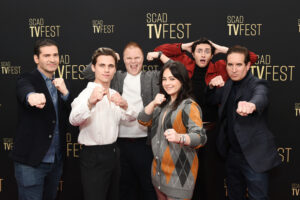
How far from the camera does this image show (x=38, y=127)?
6.66ft

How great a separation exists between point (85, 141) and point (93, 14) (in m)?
1.50

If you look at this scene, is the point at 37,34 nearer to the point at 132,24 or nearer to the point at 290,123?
the point at 132,24

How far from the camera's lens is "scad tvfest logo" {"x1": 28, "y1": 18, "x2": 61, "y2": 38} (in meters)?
A: 2.84

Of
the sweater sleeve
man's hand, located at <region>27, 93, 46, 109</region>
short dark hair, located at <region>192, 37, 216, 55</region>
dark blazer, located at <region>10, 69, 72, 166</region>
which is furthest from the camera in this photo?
short dark hair, located at <region>192, 37, 216, 55</region>

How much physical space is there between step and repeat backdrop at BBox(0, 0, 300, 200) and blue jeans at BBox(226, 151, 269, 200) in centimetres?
60

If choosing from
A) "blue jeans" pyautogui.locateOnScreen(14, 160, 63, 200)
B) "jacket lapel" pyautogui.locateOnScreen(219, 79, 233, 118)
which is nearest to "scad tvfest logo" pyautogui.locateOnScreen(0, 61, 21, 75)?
"blue jeans" pyautogui.locateOnScreen(14, 160, 63, 200)

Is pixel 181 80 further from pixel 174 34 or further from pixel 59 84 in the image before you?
pixel 174 34

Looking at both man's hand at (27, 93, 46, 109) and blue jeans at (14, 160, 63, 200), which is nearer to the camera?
man's hand at (27, 93, 46, 109)

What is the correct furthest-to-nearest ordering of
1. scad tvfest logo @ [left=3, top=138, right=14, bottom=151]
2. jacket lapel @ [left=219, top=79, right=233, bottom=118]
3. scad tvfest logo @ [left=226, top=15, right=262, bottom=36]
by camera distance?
1. scad tvfest logo @ [left=3, top=138, right=14, bottom=151]
2. scad tvfest logo @ [left=226, top=15, right=262, bottom=36]
3. jacket lapel @ [left=219, top=79, right=233, bottom=118]

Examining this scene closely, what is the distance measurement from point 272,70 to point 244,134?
104 cm

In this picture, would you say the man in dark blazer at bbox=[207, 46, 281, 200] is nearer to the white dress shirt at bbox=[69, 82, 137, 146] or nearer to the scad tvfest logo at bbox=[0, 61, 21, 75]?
the white dress shirt at bbox=[69, 82, 137, 146]

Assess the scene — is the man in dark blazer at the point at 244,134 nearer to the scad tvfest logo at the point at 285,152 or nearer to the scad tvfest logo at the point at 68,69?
the scad tvfest logo at the point at 285,152

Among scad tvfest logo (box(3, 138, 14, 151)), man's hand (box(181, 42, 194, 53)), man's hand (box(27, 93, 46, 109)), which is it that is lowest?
scad tvfest logo (box(3, 138, 14, 151))

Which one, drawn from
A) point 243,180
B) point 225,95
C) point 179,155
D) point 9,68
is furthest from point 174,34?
point 9,68
